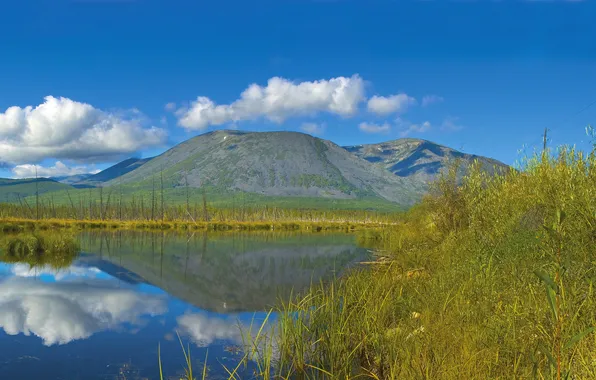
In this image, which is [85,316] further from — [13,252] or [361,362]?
[13,252]

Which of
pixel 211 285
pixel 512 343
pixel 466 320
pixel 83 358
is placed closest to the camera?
pixel 512 343

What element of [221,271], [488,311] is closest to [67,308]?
[221,271]

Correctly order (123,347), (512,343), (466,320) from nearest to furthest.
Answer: (512,343) < (466,320) < (123,347)

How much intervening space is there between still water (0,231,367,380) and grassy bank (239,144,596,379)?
2098 mm

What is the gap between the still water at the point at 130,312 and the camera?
14.1 meters

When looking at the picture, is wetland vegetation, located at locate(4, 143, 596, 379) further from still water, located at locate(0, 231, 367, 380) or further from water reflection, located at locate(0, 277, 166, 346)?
water reflection, located at locate(0, 277, 166, 346)

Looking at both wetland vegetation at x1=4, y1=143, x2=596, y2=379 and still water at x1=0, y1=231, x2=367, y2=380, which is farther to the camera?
still water at x1=0, y1=231, x2=367, y2=380

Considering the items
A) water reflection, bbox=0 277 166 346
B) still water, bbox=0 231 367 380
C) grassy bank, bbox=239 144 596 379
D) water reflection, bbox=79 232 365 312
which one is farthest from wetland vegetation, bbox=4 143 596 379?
water reflection, bbox=0 277 166 346

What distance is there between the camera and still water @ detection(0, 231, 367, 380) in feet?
46.3

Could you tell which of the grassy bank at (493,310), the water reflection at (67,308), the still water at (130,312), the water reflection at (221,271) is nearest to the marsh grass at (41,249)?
the still water at (130,312)

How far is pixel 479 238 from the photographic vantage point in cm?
1733

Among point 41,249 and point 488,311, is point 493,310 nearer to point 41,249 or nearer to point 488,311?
point 488,311

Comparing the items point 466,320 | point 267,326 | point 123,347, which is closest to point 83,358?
point 123,347

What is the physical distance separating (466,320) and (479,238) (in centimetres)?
769
